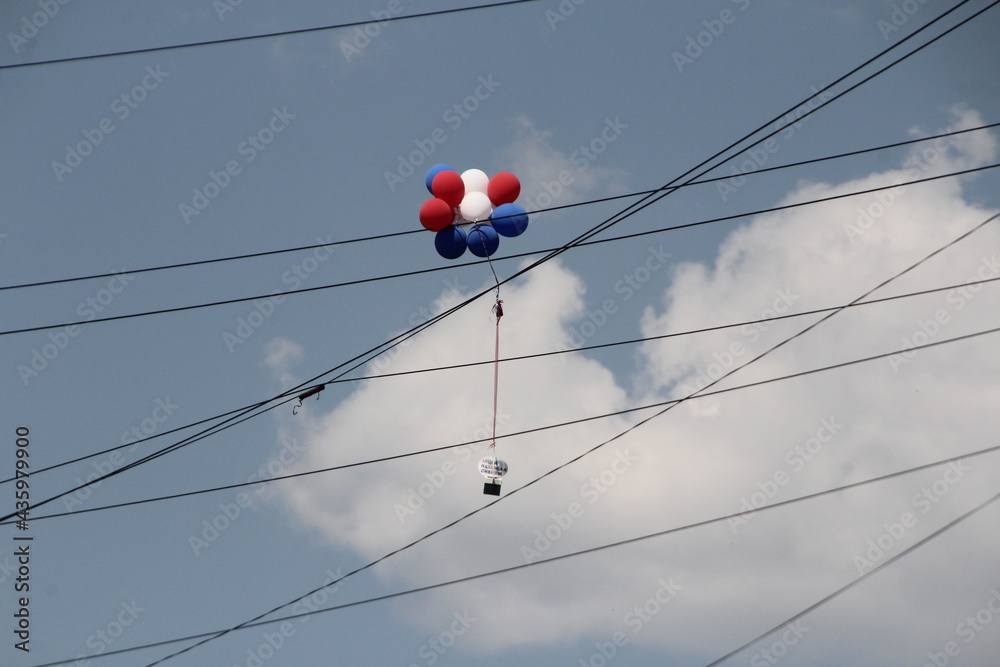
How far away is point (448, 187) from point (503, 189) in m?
0.78

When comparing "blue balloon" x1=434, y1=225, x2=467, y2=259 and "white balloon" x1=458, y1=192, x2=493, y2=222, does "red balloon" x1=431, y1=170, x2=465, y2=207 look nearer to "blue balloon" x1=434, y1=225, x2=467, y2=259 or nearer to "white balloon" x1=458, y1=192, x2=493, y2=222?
"white balloon" x1=458, y1=192, x2=493, y2=222

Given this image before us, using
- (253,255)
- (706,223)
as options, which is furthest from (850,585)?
(253,255)

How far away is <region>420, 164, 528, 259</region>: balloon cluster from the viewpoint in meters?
17.3

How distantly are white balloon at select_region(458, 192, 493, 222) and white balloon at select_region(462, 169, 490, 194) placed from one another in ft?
0.59

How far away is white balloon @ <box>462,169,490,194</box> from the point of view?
1766cm

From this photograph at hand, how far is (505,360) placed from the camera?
18.9 meters

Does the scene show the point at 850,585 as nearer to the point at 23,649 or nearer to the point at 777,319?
the point at 777,319

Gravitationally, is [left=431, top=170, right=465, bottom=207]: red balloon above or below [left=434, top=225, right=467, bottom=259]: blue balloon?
above

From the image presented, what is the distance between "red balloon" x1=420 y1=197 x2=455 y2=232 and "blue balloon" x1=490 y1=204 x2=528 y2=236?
62 centimetres

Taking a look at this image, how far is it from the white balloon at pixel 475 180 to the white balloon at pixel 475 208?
180mm

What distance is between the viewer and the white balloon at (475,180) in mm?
17656

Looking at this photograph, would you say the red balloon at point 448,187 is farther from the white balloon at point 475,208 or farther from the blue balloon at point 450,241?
the blue balloon at point 450,241

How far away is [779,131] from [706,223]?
1.85 m

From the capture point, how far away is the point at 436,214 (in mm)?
17156
